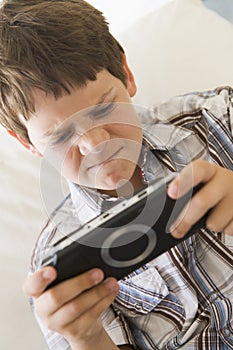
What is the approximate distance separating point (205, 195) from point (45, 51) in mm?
209

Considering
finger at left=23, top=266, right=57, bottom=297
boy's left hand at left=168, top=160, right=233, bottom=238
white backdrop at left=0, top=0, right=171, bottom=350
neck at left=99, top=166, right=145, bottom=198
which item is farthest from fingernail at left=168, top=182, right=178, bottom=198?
white backdrop at left=0, top=0, right=171, bottom=350

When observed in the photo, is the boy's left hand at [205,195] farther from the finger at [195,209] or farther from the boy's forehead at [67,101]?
the boy's forehead at [67,101]

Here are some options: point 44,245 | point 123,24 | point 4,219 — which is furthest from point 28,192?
point 123,24

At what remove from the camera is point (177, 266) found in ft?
1.96

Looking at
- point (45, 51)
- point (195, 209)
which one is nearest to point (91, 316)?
point (195, 209)

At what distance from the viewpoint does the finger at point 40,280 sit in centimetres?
42

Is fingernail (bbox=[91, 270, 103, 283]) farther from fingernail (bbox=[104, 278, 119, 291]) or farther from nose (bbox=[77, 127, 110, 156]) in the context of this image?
nose (bbox=[77, 127, 110, 156])

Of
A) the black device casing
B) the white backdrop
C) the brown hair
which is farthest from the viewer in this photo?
the white backdrop

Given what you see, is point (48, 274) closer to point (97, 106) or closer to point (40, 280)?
point (40, 280)

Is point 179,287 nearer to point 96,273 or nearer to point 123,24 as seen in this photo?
point 96,273

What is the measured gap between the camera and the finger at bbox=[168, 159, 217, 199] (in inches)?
16.1

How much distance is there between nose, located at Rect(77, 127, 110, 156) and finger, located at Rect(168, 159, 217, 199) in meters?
0.13

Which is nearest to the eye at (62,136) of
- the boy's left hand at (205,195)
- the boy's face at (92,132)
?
the boy's face at (92,132)

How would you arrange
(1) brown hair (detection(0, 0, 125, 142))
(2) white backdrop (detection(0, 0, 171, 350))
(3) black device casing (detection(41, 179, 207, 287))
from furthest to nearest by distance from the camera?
(2) white backdrop (detection(0, 0, 171, 350)) → (1) brown hair (detection(0, 0, 125, 142)) → (3) black device casing (detection(41, 179, 207, 287))
